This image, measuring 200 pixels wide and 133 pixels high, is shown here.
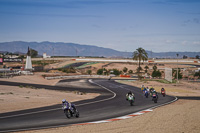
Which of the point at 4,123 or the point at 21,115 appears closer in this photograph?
the point at 4,123

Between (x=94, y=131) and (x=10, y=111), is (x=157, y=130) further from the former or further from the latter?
(x=10, y=111)

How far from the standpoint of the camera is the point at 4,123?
18578 millimetres

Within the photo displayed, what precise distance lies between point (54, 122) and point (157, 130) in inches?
268

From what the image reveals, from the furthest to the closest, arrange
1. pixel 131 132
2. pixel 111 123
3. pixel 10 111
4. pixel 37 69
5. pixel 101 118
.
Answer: pixel 37 69 → pixel 10 111 → pixel 101 118 → pixel 111 123 → pixel 131 132

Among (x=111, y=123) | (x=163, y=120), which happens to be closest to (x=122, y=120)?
(x=111, y=123)

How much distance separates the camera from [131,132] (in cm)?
1513

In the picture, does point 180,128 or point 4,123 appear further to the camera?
point 4,123

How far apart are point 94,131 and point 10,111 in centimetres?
1144

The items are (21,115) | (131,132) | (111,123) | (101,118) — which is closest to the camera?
(131,132)

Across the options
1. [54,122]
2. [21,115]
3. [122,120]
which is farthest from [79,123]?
[21,115]

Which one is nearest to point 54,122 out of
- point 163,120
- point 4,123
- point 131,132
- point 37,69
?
point 4,123

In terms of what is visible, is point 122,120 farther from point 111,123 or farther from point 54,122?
point 54,122

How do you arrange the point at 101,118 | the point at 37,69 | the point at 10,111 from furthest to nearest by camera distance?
the point at 37,69 < the point at 10,111 < the point at 101,118

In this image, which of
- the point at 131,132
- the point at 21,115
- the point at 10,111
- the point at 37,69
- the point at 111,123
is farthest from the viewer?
the point at 37,69
